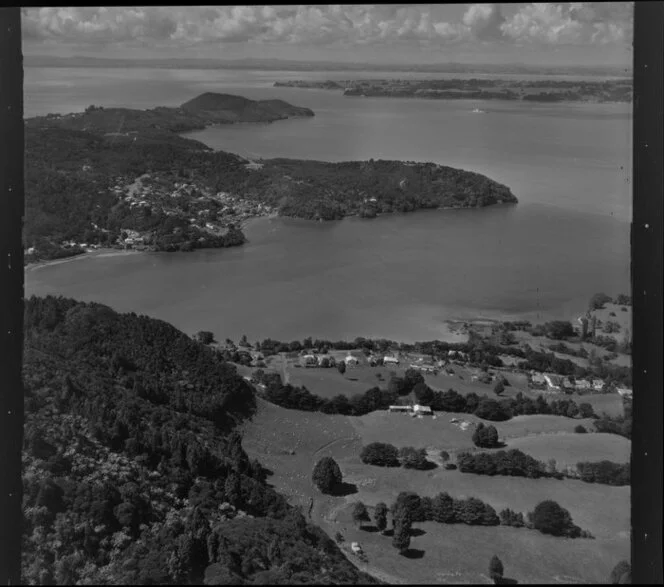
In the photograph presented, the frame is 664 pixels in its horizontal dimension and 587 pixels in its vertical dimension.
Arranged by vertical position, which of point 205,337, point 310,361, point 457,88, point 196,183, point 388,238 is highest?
point 457,88

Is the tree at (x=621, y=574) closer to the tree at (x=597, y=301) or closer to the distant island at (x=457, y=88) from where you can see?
the tree at (x=597, y=301)

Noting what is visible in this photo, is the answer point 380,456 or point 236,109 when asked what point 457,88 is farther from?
point 380,456

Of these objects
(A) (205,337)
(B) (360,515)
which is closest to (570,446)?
(B) (360,515)

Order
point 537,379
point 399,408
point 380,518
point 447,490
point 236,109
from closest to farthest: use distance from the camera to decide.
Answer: point 380,518
point 447,490
point 399,408
point 537,379
point 236,109

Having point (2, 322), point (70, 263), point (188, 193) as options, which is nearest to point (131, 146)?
point (188, 193)

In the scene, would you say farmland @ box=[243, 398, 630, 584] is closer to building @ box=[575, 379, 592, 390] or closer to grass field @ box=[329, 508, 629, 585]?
grass field @ box=[329, 508, 629, 585]

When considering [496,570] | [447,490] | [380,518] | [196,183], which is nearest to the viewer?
[496,570]
